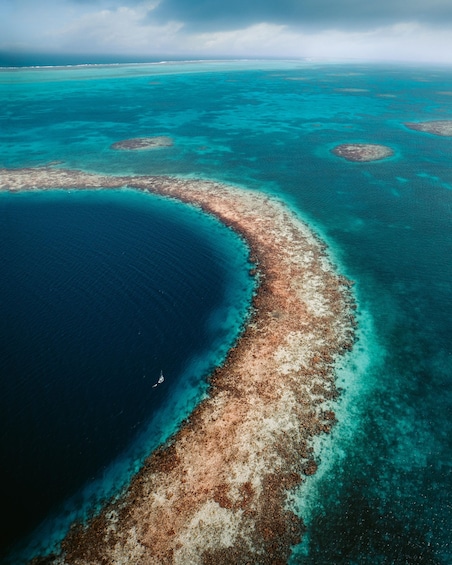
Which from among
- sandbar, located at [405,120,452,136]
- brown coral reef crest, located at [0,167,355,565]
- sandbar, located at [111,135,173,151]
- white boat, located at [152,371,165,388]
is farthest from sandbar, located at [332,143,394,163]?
white boat, located at [152,371,165,388]

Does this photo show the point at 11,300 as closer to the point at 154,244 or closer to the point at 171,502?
the point at 154,244

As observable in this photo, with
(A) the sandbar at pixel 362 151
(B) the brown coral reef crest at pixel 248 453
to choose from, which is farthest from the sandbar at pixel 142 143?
(B) the brown coral reef crest at pixel 248 453

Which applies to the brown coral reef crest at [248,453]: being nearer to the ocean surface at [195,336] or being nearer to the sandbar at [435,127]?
the ocean surface at [195,336]

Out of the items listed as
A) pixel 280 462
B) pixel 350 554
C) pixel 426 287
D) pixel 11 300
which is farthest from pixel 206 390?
pixel 426 287

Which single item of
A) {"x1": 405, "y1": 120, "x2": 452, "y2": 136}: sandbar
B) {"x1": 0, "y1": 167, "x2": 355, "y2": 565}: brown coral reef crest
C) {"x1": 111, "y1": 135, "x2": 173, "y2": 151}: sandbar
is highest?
{"x1": 111, "y1": 135, "x2": 173, "y2": 151}: sandbar

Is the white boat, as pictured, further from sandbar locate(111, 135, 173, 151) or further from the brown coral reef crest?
sandbar locate(111, 135, 173, 151)

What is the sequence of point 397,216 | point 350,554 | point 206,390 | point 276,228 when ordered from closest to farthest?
point 350,554, point 206,390, point 276,228, point 397,216
